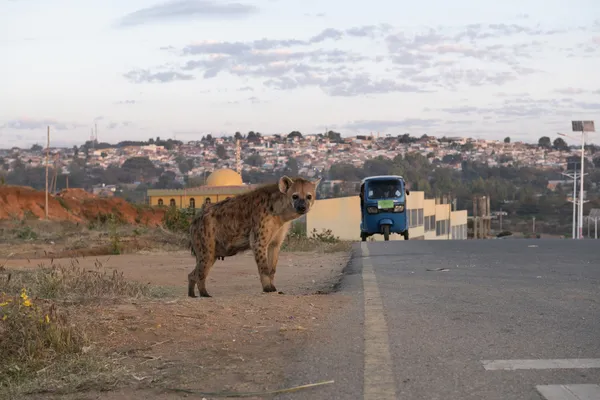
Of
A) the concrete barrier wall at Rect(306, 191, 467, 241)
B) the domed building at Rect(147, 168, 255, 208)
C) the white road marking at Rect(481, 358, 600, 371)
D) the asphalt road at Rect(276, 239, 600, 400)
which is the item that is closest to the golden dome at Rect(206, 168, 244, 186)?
the domed building at Rect(147, 168, 255, 208)

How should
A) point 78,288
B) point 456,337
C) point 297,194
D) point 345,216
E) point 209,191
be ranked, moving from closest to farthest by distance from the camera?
point 456,337, point 78,288, point 297,194, point 345,216, point 209,191

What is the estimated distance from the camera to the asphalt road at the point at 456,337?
5199mm

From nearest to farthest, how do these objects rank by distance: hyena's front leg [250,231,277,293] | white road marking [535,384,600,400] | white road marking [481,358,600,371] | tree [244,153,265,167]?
white road marking [535,384,600,400] < white road marking [481,358,600,371] < hyena's front leg [250,231,277,293] < tree [244,153,265,167]

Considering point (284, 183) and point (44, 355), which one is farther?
point (284, 183)

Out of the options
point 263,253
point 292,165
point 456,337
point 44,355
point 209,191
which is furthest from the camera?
point 292,165

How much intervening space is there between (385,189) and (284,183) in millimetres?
24473

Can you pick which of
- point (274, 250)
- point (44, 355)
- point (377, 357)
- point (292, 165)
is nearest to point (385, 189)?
point (274, 250)

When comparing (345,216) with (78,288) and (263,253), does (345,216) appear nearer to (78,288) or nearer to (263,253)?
(263,253)

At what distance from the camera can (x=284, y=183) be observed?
10570mm

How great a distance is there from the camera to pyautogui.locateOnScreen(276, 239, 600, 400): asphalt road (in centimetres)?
520

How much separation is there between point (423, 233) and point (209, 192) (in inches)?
677

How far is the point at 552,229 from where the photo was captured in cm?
9838

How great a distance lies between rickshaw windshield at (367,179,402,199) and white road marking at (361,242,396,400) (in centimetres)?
2546

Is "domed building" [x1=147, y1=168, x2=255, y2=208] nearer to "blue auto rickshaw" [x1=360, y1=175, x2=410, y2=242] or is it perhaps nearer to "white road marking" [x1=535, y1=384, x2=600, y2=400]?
"blue auto rickshaw" [x1=360, y1=175, x2=410, y2=242]
